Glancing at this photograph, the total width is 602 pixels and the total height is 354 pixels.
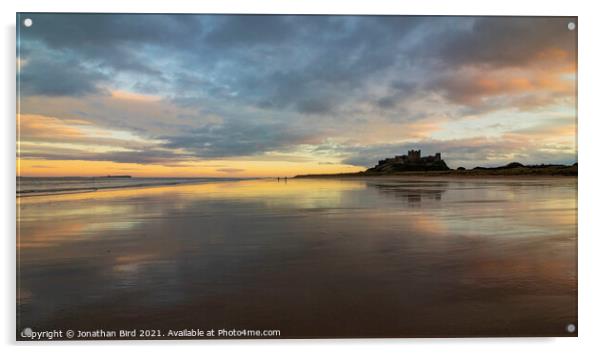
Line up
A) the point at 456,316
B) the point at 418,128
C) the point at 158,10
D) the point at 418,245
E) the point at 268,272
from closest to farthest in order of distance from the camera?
1. the point at 456,316
2. the point at 268,272
3. the point at 158,10
4. the point at 418,245
5. the point at 418,128

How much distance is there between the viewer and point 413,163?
7.32m

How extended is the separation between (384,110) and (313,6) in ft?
6.65

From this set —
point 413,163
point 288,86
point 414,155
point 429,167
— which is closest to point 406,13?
point 288,86

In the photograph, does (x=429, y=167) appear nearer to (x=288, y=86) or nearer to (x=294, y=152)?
(x=294, y=152)

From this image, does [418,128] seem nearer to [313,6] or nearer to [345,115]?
[345,115]

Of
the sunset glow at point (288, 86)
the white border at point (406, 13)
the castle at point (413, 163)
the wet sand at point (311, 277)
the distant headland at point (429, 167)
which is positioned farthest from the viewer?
the castle at point (413, 163)

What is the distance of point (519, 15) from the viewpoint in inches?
217

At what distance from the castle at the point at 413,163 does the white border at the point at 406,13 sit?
2.25m

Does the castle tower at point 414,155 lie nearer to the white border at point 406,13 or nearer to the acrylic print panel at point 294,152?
the acrylic print panel at point 294,152

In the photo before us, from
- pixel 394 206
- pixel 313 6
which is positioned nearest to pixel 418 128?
pixel 313 6

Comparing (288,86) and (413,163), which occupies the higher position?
(288,86)

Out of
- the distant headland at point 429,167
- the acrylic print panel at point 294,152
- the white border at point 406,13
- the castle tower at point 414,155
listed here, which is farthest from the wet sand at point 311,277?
the castle tower at point 414,155

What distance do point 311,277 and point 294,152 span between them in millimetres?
2780

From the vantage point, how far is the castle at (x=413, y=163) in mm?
7021
